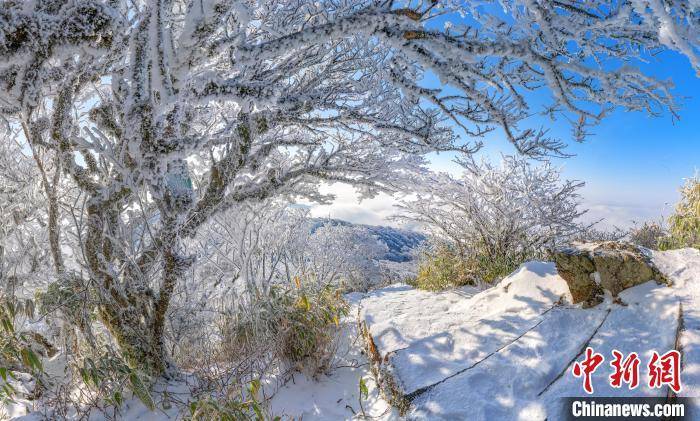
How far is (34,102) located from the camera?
9.30 ft

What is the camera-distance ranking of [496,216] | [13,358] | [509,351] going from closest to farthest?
[13,358]
[509,351]
[496,216]

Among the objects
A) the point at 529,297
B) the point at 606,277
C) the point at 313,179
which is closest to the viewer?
the point at 606,277

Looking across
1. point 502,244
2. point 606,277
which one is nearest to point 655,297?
point 606,277

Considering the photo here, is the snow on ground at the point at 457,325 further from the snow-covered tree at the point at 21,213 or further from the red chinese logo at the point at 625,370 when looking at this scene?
the snow-covered tree at the point at 21,213

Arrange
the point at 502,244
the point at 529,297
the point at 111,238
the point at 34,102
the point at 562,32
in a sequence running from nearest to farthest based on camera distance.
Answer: the point at 562,32
the point at 34,102
the point at 111,238
the point at 529,297
the point at 502,244

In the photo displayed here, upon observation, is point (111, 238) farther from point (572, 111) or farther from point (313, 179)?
point (572, 111)

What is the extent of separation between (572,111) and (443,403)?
2.36 m

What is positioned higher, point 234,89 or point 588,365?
point 234,89

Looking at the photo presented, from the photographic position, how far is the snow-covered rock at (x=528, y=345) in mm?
2385

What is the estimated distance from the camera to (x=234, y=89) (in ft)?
8.52

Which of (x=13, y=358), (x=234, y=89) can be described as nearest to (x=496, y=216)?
(x=234, y=89)

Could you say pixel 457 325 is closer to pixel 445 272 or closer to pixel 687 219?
pixel 445 272

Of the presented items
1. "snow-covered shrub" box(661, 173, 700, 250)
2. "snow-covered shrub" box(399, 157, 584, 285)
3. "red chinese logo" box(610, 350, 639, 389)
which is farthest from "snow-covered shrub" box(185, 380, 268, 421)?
"snow-covered shrub" box(661, 173, 700, 250)

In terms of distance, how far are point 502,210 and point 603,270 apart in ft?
9.84
